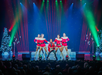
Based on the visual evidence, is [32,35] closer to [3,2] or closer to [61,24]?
[61,24]

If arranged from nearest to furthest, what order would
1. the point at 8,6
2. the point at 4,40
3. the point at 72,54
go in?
the point at 72,54 → the point at 4,40 → the point at 8,6

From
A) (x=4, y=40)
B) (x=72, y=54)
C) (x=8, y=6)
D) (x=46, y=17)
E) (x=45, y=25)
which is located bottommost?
(x=72, y=54)

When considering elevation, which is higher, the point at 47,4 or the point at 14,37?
the point at 47,4

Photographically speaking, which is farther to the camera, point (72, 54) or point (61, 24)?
point (61, 24)

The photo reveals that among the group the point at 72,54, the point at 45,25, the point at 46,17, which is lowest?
the point at 72,54

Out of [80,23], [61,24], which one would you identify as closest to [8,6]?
[61,24]

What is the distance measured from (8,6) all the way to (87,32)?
1010 centimetres

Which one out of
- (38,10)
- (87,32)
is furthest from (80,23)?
(38,10)

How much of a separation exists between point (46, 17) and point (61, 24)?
6.84 ft

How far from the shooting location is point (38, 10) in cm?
1438

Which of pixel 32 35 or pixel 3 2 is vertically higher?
pixel 3 2

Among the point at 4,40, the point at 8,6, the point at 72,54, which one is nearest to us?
the point at 72,54

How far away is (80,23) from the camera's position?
14.3 metres

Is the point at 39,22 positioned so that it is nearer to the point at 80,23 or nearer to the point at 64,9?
the point at 64,9
